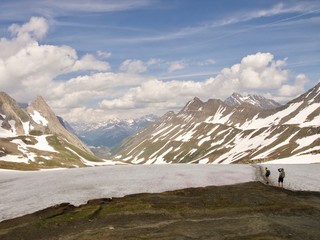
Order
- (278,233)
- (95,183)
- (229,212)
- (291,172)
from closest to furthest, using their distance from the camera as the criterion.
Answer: (278,233) → (229,212) → (95,183) → (291,172)

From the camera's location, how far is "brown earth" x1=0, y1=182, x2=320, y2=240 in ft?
118

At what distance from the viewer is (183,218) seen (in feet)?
139

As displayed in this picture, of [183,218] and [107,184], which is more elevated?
[107,184]

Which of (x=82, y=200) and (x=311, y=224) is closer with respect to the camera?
(x=311, y=224)

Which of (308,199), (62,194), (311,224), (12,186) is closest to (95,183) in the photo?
(62,194)

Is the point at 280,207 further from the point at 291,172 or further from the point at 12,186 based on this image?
the point at 12,186

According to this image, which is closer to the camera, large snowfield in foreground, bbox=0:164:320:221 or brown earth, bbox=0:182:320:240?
brown earth, bbox=0:182:320:240

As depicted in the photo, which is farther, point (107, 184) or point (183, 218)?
point (107, 184)

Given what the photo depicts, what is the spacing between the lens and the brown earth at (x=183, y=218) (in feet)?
118

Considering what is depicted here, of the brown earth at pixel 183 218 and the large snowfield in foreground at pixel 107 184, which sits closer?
the brown earth at pixel 183 218

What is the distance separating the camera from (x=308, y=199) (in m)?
52.7

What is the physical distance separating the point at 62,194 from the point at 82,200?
582cm

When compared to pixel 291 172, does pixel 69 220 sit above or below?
below

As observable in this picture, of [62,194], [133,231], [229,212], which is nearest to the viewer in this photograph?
[133,231]
